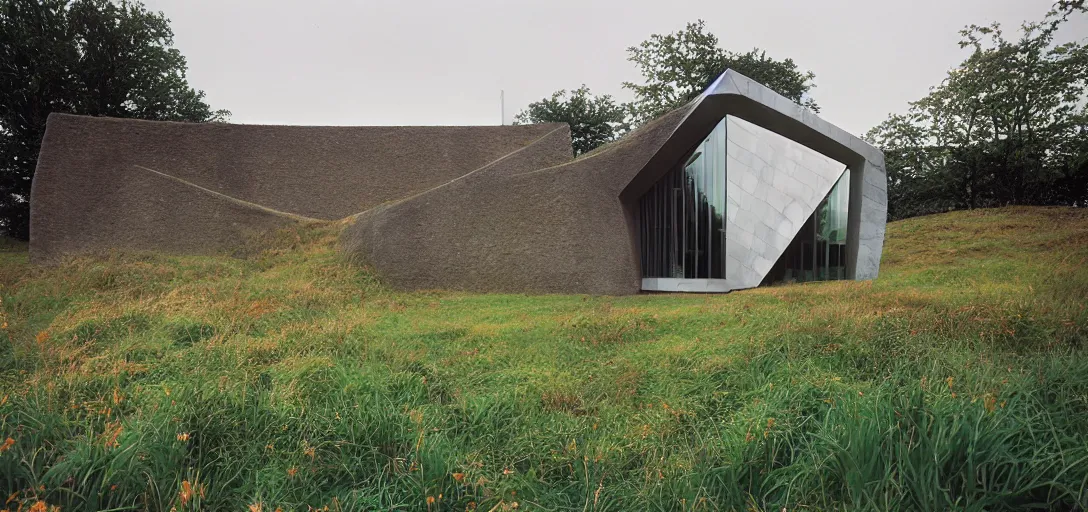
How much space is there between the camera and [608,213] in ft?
49.6

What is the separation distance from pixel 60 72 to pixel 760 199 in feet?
85.3

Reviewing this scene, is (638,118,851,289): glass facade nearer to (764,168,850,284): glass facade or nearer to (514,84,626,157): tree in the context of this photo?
(764,168,850,284): glass facade

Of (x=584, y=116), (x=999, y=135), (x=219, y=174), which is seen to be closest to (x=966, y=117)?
(x=999, y=135)

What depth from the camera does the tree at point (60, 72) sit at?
80.8 ft

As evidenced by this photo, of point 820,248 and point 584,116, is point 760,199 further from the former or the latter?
point 584,116

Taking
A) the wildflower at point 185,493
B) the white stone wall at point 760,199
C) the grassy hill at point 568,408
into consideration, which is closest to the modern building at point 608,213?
the white stone wall at point 760,199

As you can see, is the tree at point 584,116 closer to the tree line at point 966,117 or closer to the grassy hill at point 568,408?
the tree line at point 966,117

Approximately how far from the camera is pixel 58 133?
1873 centimetres

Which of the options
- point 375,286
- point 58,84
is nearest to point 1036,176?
point 375,286

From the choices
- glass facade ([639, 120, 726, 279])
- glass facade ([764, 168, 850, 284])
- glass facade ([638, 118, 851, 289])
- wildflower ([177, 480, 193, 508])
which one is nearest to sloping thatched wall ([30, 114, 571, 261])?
glass facade ([639, 120, 726, 279])

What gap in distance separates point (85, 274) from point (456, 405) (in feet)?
37.9

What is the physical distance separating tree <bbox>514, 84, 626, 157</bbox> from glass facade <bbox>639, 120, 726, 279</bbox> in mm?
17423

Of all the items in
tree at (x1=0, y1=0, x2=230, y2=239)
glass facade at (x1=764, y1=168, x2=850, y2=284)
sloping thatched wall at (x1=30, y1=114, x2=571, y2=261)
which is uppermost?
tree at (x1=0, y1=0, x2=230, y2=239)

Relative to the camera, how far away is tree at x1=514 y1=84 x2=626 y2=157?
3344cm
